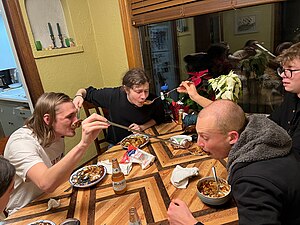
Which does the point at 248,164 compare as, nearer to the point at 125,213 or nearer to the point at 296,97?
the point at 125,213

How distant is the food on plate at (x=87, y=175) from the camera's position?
122 cm

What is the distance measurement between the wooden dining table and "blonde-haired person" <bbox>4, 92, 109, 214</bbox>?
0.11 metres

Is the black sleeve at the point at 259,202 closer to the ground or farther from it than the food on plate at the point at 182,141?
farther from it

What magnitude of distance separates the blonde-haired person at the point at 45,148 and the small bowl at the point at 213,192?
Answer: 54 cm

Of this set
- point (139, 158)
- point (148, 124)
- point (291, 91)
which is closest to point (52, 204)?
point (139, 158)

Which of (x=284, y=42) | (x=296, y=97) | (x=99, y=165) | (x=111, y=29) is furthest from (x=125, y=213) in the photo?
(x=111, y=29)

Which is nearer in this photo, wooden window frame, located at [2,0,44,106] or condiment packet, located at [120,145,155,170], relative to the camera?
condiment packet, located at [120,145,155,170]

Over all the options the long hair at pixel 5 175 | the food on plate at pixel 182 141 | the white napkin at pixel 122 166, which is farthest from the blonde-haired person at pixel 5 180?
the food on plate at pixel 182 141

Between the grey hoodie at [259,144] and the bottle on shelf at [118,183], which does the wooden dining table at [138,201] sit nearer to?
the bottle on shelf at [118,183]

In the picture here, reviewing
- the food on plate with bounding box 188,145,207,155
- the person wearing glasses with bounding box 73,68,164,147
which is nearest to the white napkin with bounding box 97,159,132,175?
the food on plate with bounding box 188,145,207,155

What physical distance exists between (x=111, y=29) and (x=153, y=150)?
5.26ft

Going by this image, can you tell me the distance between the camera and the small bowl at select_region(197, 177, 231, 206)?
0.96 metres

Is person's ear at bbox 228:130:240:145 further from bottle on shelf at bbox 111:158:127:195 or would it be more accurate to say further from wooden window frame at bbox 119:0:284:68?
wooden window frame at bbox 119:0:284:68

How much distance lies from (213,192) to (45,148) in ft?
3.17
